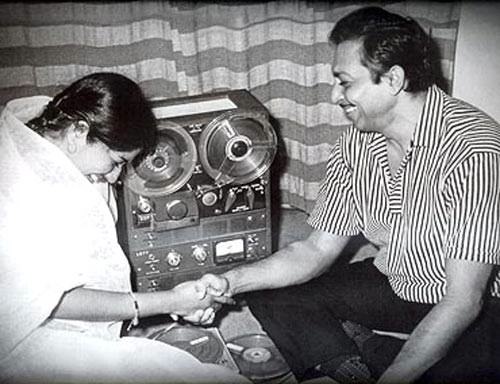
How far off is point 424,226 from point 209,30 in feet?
2.56

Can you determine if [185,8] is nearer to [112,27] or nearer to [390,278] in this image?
[112,27]

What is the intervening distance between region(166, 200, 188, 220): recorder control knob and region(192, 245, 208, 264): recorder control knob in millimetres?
Answer: 108

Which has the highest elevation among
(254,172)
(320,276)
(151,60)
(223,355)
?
(151,60)

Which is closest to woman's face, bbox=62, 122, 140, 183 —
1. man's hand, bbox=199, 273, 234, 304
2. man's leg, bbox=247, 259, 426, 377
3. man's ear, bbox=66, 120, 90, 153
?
man's ear, bbox=66, 120, 90, 153

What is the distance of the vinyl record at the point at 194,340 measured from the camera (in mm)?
1539

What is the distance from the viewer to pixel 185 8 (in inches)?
66.0

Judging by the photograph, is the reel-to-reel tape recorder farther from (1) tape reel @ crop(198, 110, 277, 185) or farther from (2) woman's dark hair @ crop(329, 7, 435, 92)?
(2) woman's dark hair @ crop(329, 7, 435, 92)

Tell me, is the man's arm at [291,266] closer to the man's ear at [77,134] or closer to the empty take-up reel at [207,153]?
→ the empty take-up reel at [207,153]

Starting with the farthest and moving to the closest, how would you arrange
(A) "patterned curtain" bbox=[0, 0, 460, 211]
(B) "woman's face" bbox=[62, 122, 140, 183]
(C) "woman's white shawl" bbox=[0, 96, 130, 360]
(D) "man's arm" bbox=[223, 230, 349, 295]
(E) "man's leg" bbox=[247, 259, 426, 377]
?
(A) "patterned curtain" bbox=[0, 0, 460, 211]
(D) "man's arm" bbox=[223, 230, 349, 295]
(E) "man's leg" bbox=[247, 259, 426, 377]
(B) "woman's face" bbox=[62, 122, 140, 183]
(C) "woman's white shawl" bbox=[0, 96, 130, 360]

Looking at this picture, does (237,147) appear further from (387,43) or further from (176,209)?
(387,43)

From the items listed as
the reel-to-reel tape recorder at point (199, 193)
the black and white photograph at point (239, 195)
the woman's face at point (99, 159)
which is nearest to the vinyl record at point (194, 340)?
the black and white photograph at point (239, 195)

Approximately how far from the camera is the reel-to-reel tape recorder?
146 cm

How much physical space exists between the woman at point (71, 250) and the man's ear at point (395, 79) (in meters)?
0.43

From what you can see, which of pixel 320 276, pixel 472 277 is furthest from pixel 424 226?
pixel 320 276
